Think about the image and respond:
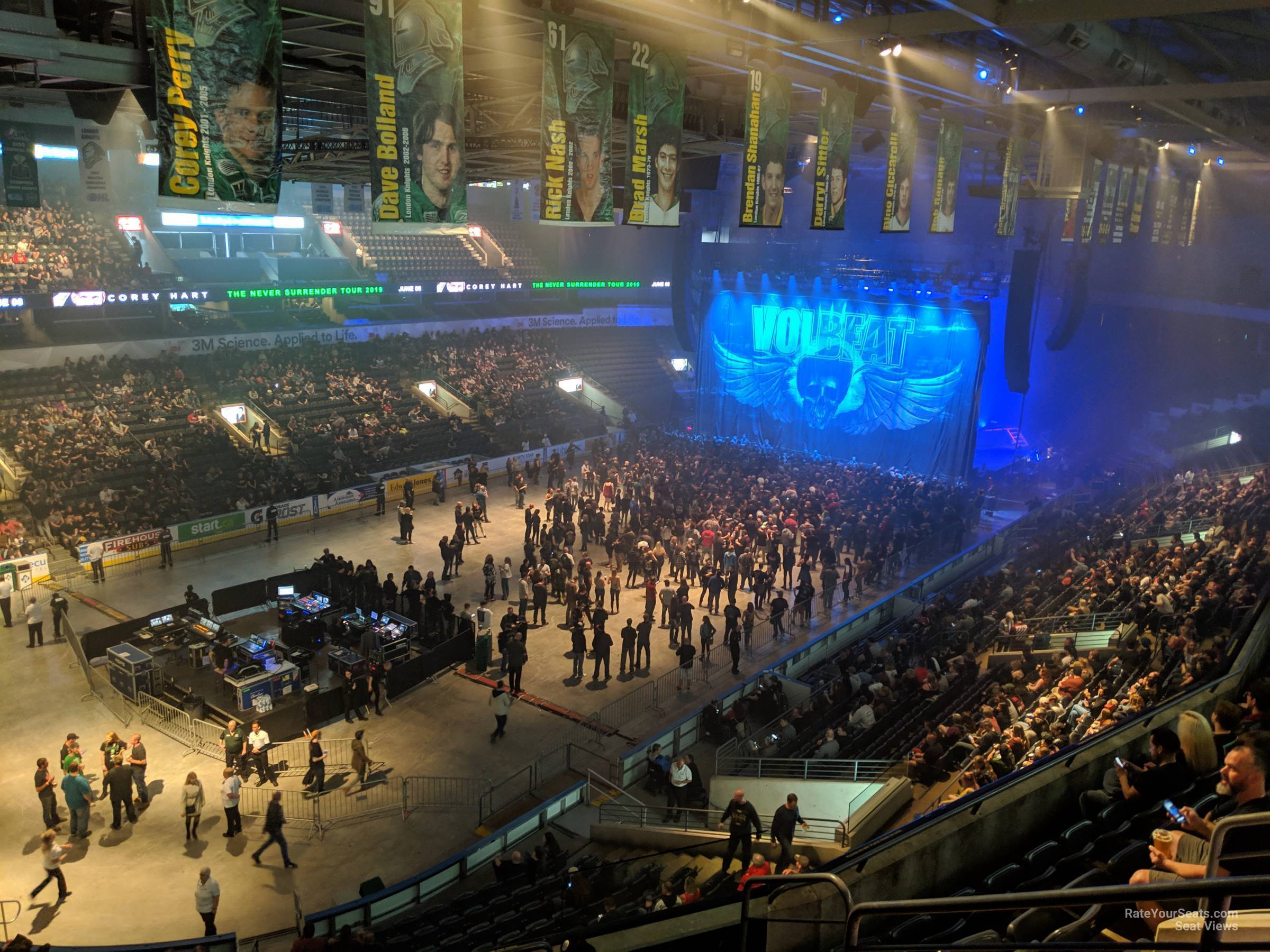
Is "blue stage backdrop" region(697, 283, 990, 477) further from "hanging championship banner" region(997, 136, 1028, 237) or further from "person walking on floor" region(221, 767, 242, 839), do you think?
"person walking on floor" region(221, 767, 242, 839)

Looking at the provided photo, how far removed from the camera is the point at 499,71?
14.9 meters

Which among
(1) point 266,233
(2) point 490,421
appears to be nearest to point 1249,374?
(2) point 490,421

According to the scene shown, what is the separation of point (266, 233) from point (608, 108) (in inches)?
1523

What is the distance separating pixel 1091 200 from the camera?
22.1 m

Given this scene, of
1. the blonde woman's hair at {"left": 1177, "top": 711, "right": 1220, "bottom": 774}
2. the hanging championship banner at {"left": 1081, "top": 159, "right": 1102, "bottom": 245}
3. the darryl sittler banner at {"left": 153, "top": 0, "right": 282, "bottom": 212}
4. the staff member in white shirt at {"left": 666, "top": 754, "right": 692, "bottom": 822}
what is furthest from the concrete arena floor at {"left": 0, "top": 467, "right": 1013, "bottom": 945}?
the hanging championship banner at {"left": 1081, "top": 159, "right": 1102, "bottom": 245}

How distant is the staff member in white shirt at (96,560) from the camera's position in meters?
20.8

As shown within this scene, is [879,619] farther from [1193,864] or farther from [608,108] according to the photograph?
[1193,864]

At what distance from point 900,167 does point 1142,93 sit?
457 cm

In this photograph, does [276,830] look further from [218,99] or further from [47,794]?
[218,99]

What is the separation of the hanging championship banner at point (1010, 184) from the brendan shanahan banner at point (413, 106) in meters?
13.2

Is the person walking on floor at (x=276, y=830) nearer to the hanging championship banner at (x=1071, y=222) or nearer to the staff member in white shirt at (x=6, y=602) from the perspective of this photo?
the staff member in white shirt at (x=6, y=602)

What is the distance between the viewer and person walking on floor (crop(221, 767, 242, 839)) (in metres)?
11.8

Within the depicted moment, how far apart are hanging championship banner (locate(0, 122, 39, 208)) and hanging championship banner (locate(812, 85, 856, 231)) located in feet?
45.1

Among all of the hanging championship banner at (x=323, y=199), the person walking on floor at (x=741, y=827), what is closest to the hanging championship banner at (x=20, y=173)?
the person walking on floor at (x=741, y=827)
